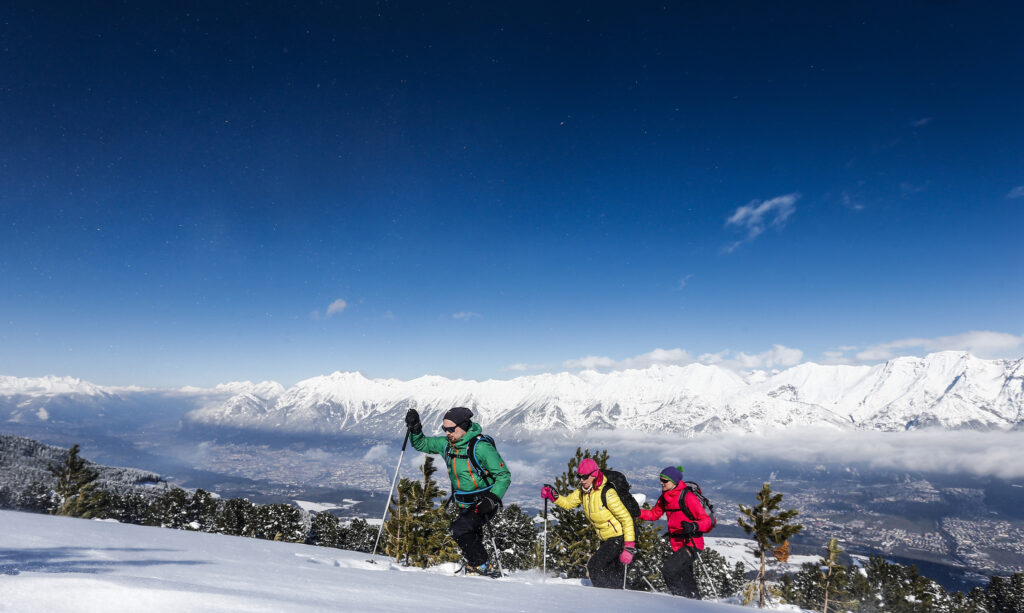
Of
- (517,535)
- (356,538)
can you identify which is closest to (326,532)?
(356,538)

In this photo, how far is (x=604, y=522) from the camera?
9133 mm

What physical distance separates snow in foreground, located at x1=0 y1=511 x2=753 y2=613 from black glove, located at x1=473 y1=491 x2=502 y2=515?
1.87 meters

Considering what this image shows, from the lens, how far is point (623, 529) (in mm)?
8914

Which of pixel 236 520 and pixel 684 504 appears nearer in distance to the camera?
pixel 684 504

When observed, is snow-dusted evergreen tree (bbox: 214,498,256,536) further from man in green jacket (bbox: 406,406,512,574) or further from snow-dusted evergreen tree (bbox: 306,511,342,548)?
man in green jacket (bbox: 406,406,512,574)

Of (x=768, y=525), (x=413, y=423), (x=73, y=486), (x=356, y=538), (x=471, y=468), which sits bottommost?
(x=356, y=538)

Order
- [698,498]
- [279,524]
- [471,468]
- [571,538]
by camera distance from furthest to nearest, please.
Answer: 1. [279,524]
2. [571,538]
3. [698,498]
4. [471,468]

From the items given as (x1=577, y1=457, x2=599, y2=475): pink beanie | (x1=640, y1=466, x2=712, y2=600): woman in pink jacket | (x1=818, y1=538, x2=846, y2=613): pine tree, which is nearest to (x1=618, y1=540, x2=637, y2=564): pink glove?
(x1=640, y1=466, x2=712, y2=600): woman in pink jacket

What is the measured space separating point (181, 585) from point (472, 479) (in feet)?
17.9

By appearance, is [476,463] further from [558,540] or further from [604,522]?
[558,540]

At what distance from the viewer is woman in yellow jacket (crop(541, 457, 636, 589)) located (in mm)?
8938

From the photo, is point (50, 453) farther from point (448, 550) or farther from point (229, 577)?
point (229, 577)

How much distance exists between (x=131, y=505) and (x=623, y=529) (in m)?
97.3

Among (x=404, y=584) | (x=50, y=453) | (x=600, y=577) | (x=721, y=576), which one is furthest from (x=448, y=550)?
(x=50, y=453)
